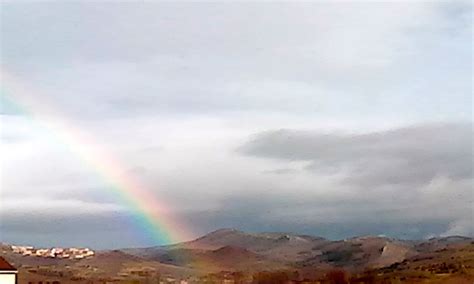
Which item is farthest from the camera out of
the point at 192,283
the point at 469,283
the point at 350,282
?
the point at 192,283

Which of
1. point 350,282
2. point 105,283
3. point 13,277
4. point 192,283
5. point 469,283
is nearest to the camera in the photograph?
point 13,277

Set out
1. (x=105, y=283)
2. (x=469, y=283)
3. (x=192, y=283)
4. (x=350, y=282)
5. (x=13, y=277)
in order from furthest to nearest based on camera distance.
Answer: (x=192, y=283), (x=105, y=283), (x=350, y=282), (x=469, y=283), (x=13, y=277)

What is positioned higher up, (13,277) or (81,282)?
(81,282)

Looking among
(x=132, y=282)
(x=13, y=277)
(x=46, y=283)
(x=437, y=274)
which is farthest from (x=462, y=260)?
(x=13, y=277)

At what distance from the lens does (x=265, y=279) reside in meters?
171

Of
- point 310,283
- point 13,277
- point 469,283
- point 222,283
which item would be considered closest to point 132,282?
point 222,283

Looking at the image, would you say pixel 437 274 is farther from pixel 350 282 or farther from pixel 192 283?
pixel 192 283

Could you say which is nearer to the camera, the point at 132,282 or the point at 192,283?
the point at 132,282

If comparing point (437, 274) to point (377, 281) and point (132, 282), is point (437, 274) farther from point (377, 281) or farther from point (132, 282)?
point (132, 282)

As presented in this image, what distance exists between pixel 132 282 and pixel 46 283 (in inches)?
842

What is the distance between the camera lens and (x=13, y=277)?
5644 cm

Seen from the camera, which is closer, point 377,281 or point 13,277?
point 13,277

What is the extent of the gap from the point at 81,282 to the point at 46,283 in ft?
55.3

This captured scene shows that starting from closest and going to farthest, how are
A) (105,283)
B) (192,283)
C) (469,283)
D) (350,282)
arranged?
(469,283) < (350,282) < (105,283) < (192,283)
